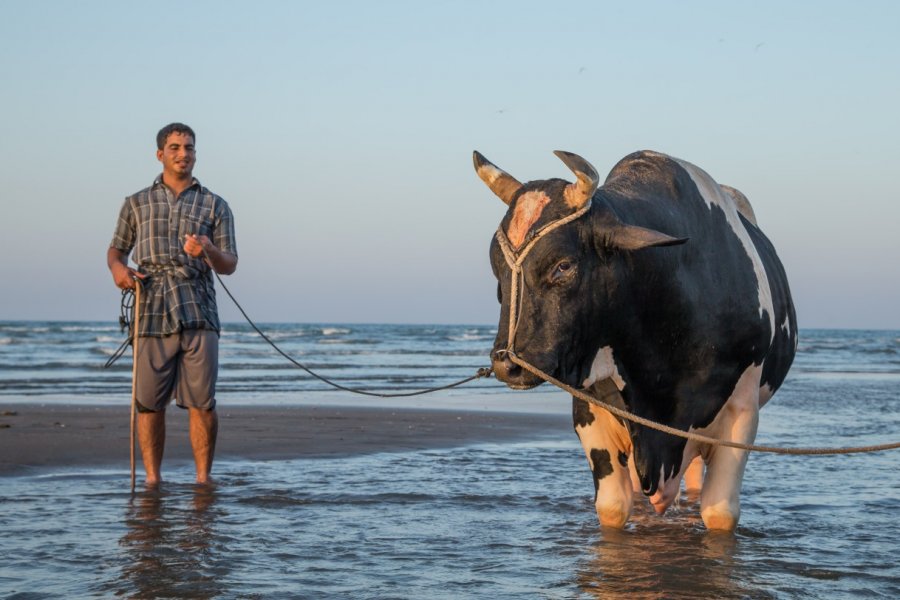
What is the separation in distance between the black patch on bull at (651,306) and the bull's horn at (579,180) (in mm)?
49

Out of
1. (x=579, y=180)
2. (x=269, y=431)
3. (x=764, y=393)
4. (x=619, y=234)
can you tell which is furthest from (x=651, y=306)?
(x=269, y=431)

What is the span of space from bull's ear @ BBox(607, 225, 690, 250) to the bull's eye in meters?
0.20

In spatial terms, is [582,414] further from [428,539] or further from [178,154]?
[178,154]

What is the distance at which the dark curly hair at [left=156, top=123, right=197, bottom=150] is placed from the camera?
691cm

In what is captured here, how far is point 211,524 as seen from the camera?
564cm

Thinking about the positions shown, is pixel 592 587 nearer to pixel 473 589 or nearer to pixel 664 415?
pixel 473 589

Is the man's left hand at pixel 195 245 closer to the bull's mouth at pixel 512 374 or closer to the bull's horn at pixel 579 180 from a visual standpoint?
the bull's horn at pixel 579 180

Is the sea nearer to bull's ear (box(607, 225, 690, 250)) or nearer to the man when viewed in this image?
the man

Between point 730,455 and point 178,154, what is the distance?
144 inches

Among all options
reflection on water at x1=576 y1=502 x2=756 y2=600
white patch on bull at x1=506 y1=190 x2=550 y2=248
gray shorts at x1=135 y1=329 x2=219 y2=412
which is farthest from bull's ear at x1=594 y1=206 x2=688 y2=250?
gray shorts at x1=135 y1=329 x2=219 y2=412

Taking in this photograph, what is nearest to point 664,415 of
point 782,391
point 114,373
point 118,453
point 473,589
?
point 473,589

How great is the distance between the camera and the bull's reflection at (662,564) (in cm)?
440

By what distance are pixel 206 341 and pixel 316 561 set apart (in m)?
2.42

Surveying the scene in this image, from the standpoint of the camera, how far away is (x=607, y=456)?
5109mm
